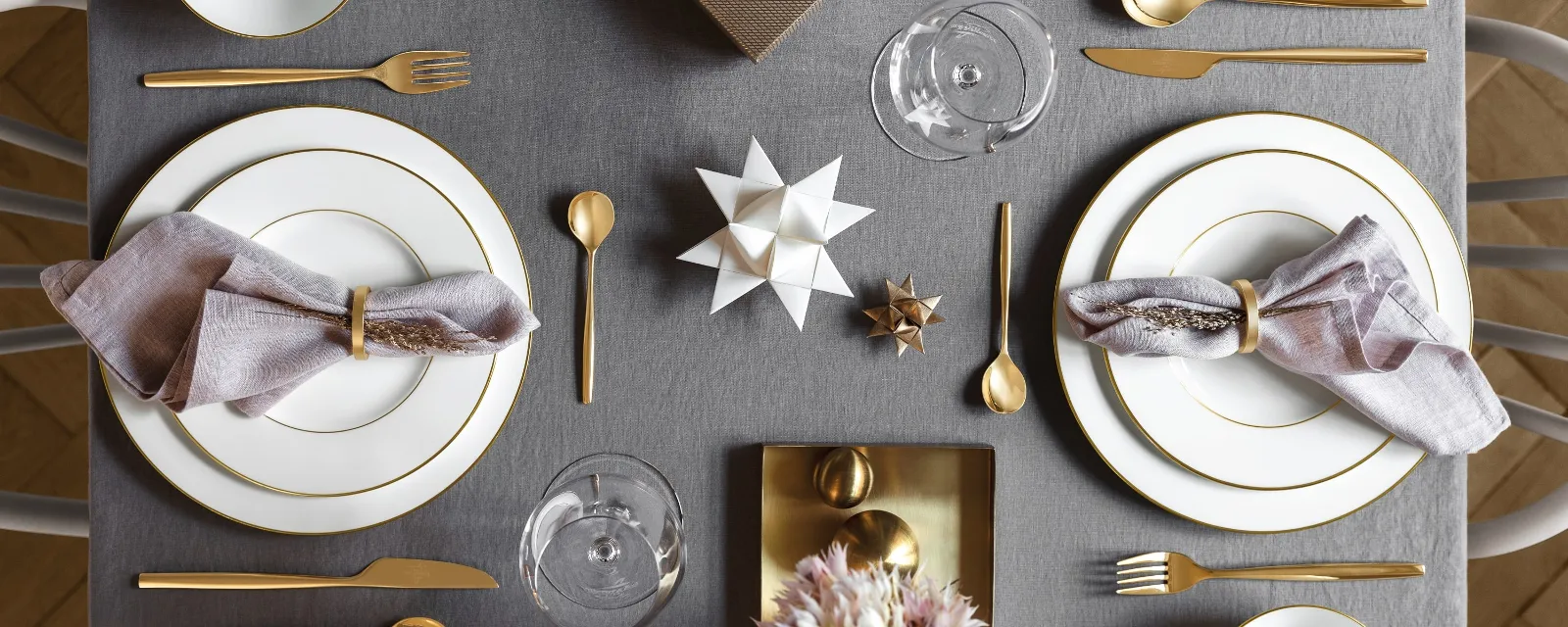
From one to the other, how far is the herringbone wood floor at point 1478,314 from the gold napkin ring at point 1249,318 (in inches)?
36.7

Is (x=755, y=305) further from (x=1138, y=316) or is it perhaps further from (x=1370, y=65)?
(x=1370, y=65)

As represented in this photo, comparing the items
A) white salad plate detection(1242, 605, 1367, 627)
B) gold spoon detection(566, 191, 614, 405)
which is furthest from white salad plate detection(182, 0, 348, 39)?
white salad plate detection(1242, 605, 1367, 627)

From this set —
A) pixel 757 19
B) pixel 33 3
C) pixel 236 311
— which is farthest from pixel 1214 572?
pixel 33 3

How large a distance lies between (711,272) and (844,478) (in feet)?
A: 0.73

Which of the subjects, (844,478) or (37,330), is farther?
(37,330)

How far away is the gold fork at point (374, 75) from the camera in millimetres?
787

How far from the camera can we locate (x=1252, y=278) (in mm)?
801

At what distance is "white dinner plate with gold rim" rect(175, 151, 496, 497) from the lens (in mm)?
766

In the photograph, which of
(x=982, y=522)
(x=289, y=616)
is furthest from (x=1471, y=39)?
(x=289, y=616)

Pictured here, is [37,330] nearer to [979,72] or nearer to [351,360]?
[351,360]

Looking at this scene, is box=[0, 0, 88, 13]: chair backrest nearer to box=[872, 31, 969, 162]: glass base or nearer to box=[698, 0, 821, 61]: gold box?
box=[698, 0, 821, 61]: gold box

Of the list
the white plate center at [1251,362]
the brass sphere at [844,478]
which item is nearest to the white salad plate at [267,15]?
the brass sphere at [844,478]

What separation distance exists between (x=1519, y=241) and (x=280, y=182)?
1.75 meters

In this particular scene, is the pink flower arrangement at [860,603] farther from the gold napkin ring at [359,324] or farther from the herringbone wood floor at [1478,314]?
the herringbone wood floor at [1478,314]
